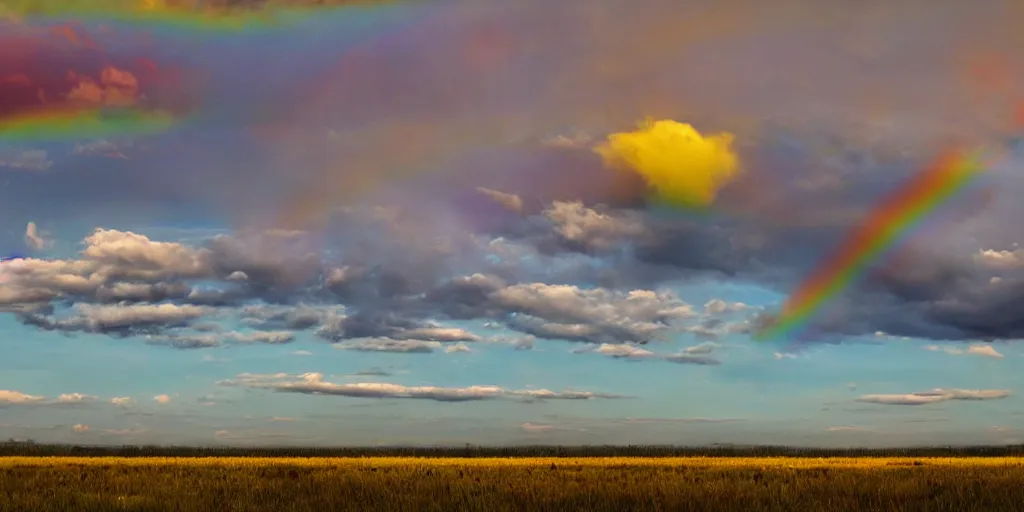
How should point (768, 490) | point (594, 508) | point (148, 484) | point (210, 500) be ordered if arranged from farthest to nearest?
point (148, 484) → point (768, 490) → point (210, 500) → point (594, 508)

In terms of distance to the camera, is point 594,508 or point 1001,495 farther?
point 1001,495

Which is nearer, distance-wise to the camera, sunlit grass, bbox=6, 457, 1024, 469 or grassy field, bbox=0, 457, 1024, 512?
grassy field, bbox=0, 457, 1024, 512

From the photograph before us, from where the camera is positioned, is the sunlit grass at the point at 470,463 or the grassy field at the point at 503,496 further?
the sunlit grass at the point at 470,463

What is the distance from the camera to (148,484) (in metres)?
25.6

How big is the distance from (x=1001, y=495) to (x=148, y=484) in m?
22.4

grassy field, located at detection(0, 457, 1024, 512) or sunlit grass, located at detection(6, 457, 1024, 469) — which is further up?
grassy field, located at detection(0, 457, 1024, 512)

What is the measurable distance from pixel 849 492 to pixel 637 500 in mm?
6015

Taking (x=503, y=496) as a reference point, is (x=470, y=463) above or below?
below

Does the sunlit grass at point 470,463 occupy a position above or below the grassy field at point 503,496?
below

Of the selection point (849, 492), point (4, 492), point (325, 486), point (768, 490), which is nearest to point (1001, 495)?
point (849, 492)

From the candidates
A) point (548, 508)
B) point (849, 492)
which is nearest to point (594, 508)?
point (548, 508)

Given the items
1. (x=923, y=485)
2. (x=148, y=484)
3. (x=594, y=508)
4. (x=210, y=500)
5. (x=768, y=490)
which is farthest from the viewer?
(x=148, y=484)

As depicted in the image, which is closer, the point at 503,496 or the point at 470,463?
the point at 503,496

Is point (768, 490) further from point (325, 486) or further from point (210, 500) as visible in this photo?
point (210, 500)
